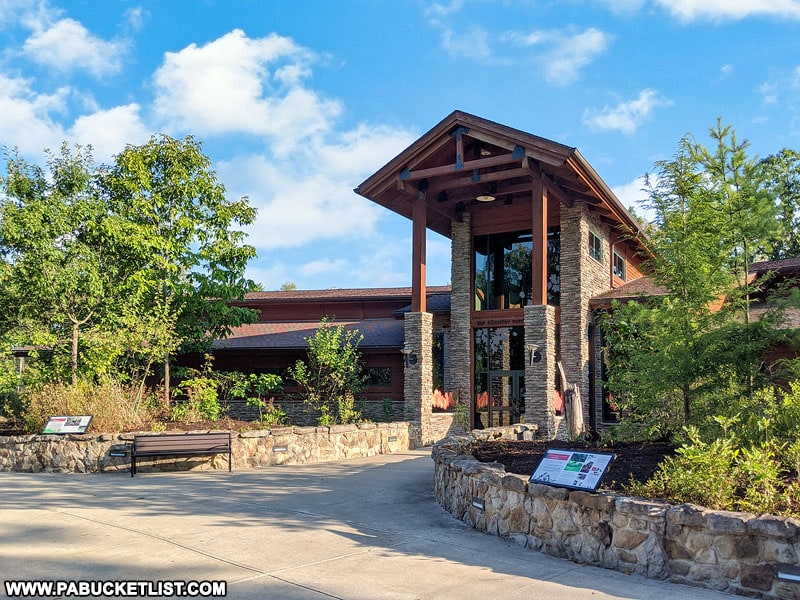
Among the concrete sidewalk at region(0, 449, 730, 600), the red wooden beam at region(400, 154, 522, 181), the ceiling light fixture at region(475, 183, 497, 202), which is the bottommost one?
the concrete sidewalk at region(0, 449, 730, 600)

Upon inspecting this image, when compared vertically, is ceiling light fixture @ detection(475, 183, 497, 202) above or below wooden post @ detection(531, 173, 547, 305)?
above

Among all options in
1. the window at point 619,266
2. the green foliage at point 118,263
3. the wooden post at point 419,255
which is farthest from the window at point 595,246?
the green foliage at point 118,263

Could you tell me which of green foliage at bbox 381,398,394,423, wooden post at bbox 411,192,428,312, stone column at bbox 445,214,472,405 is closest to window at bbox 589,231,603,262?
stone column at bbox 445,214,472,405

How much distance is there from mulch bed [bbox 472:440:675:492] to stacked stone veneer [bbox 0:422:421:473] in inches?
170

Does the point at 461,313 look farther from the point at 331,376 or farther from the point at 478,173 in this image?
the point at 331,376

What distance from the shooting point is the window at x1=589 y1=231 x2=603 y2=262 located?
21672mm

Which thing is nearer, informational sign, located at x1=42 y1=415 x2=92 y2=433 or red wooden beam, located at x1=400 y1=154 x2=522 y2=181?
informational sign, located at x1=42 y1=415 x2=92 y2=433

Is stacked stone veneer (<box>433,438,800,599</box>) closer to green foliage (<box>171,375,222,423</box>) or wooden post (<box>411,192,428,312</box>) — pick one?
green foliage (<box>171,375,222,423</box>)

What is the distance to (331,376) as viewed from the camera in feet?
64.2

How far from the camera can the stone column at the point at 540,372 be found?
1834cm

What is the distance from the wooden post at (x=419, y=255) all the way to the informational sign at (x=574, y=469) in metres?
13.0

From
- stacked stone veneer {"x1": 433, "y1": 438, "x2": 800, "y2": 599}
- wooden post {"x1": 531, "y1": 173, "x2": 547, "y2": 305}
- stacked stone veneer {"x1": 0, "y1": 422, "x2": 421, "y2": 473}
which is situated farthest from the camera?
wooden post {"x1": 531, "y1": 173, "x2": 547, "y2": 305}

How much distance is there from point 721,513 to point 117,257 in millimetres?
16659

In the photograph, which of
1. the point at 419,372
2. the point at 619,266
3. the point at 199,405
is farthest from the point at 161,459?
the point at 619,266
